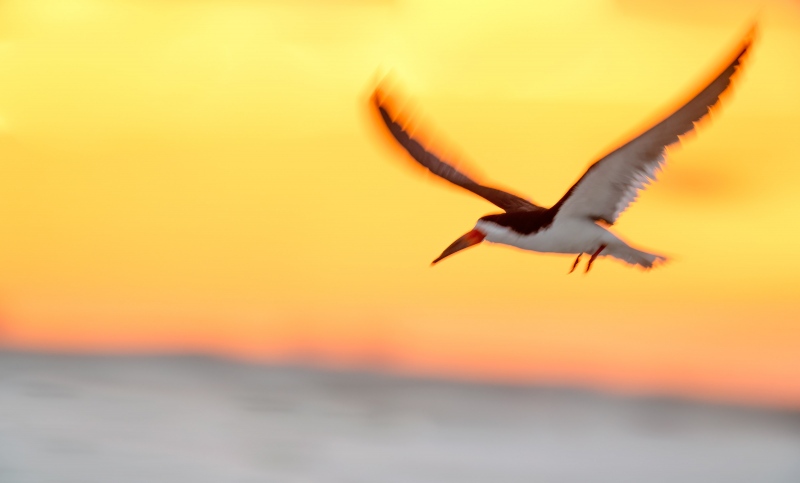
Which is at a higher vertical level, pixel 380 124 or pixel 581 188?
pixel 380 124

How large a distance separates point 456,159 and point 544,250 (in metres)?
1.06

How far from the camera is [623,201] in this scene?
467cm

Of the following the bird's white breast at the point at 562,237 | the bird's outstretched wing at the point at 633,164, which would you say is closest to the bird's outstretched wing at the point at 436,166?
the bird's white breast at the point at 562,237

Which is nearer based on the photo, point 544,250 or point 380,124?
point 544,250

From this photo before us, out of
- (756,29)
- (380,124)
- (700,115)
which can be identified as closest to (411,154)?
(380,124)

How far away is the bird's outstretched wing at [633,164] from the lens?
3822 mm

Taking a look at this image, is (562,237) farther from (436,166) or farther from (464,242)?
(436,166)

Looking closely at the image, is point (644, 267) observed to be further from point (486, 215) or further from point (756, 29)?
point (756, 29)

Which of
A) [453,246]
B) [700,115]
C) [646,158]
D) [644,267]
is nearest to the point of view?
[700,115]

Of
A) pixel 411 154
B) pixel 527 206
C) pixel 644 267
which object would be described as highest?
pixel 411 154

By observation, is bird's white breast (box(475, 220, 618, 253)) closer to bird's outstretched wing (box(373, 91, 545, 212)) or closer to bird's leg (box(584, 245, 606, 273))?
bird's leg (box(584, 245, 606, 273))

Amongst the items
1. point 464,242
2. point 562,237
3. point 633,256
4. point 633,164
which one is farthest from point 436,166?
point 633,164

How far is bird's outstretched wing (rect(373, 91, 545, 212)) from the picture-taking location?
18.2 feet

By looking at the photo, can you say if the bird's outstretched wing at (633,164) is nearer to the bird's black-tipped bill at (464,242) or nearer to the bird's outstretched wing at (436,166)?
the bird's black-tipped bill at (464,242)
